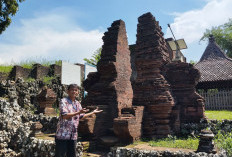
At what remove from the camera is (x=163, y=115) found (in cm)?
605

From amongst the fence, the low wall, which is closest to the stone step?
the low wall

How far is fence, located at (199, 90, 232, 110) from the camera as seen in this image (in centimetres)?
1266

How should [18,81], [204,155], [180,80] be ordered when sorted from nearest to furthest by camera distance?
[204,155], [180,80], [18,81]

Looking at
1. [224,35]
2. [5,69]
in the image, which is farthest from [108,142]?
[224,35]

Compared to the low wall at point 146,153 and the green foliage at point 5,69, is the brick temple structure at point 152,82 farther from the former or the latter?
the green foliage at point 5,69

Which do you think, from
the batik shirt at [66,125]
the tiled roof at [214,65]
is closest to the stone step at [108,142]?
the batik shirt at [66,125]

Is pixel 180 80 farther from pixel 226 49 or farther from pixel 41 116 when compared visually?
pixel 226 49

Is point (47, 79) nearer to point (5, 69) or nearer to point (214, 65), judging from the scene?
point (5, 69)

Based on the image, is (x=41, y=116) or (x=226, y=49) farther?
(x=226, y=49)

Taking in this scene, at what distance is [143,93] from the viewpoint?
651 centimetres

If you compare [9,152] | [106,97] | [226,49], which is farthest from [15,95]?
[226,49]

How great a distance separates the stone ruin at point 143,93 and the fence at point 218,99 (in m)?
7.45

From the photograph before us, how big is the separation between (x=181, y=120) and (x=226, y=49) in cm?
2795

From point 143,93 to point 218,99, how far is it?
8.84 meters
